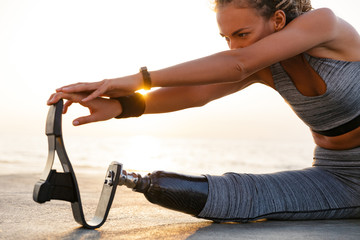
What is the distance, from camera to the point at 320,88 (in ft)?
6.56

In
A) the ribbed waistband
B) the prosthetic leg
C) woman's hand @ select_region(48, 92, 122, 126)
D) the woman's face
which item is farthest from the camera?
the ribbed waistband

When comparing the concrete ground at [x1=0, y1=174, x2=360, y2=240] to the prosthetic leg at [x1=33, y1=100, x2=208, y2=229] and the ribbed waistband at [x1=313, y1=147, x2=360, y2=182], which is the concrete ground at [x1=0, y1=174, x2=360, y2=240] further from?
the ribbed waistband at [x1=313, y1=147, x2=360, y2=182]

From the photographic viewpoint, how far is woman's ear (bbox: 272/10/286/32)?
1.94 meters

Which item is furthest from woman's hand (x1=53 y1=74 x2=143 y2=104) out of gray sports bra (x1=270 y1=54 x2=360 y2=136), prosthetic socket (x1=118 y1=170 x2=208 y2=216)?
gray sports bra (x1=270 y1=54 x2=360 y2=136)

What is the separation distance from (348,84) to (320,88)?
12cm

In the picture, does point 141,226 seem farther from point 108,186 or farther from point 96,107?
point 96,107

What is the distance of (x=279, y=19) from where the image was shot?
1.95 m

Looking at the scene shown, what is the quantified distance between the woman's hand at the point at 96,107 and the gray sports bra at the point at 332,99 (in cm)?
85

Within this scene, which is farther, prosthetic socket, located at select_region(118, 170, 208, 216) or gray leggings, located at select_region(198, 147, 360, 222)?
gray leggings, located at select_region(198, 147, 360, 222)

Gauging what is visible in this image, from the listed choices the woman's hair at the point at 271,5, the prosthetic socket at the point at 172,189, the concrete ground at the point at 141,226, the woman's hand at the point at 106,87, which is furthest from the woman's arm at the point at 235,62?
the concrete ground at the point at 141,226

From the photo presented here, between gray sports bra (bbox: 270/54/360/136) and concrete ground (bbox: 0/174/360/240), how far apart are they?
0.47m

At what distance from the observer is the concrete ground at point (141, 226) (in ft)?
5.25

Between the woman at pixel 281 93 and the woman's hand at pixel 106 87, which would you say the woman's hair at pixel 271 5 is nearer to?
the woman at pixel 281 93

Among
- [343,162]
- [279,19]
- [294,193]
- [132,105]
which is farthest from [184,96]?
[343,162]
